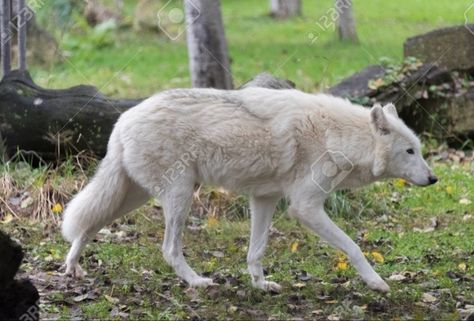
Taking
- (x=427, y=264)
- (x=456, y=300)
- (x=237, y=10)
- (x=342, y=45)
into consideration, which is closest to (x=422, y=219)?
(x=427, y=264)

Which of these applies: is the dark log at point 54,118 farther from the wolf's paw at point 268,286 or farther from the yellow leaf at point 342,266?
the wolf's paw at point 268,286

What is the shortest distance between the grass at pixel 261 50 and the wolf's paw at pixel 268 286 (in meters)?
5.92

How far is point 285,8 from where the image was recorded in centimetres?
2642

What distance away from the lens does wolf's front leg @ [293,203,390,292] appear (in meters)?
6.31

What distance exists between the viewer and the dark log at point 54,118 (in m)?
9.26

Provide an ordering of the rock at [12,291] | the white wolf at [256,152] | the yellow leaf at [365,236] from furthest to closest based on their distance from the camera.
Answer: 1. the yellow leaf at [365,236]
2. the white wolf at [256,152]
3. the rock at [12,291]

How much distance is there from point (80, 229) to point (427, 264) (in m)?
2.98

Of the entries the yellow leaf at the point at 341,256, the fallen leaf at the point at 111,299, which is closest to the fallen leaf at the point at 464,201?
the yellow leaf at the point at 341,256

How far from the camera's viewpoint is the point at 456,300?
251 inches

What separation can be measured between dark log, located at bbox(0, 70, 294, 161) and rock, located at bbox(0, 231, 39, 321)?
4326 millimetres

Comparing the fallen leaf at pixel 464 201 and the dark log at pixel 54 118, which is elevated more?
the dark log at pixel 54 118

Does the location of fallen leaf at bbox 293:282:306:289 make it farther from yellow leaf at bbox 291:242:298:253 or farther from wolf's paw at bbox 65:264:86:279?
wolf's paw at bbox 65:264:86:279

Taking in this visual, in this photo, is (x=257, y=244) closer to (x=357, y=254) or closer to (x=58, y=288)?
(x=357, y=254)

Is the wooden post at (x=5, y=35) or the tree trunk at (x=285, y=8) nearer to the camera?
the wooden post at (x=5, y=35)
